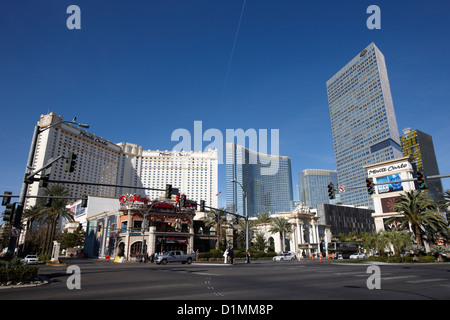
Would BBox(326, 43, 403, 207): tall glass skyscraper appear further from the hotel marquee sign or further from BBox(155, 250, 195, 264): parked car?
BBox(155, 250, 195, 264): parked car

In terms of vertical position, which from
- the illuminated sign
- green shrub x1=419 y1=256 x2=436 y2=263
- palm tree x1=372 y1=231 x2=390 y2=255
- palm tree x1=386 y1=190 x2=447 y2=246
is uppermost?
the illuminated sign

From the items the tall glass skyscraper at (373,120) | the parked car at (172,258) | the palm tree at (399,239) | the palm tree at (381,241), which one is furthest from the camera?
the tall glass skyscraper at (373,120)

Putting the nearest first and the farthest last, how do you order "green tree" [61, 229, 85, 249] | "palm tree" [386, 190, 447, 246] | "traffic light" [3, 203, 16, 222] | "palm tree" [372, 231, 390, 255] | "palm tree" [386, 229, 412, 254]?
1. "traffic light" [3, 203, 16, 222]
2. "palm tree" [386, 229, 412, 254]
3. "palm tree" [372, 231, 390, 255]
4. "palm tree" [386, 190, 447, 246]
5. "green tree" [61, 229, 85, 249]

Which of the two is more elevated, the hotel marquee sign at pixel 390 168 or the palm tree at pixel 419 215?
the hotel marquee sign at pixel 390 168

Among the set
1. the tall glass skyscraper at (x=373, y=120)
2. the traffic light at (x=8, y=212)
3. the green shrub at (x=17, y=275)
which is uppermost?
the tall glass skyscraper at (x=373, y=120)

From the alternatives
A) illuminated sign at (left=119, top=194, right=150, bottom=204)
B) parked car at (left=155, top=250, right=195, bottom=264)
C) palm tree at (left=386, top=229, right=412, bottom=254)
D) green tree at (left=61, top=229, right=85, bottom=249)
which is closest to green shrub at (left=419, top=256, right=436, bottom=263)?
palm tree at (left=386, top=229, right=412, bottom=254)

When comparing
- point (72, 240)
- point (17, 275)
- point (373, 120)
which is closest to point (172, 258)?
point (17, 275)

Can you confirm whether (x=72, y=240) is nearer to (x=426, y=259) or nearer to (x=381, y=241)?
(x=381, y=241)

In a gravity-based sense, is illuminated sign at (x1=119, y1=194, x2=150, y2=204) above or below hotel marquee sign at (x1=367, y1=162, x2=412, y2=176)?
below

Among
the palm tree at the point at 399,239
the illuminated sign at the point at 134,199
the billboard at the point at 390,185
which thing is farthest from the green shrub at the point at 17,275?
the billboard at the point at 390,185

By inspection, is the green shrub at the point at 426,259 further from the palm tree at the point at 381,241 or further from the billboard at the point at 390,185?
the billboard at the point at 390,185

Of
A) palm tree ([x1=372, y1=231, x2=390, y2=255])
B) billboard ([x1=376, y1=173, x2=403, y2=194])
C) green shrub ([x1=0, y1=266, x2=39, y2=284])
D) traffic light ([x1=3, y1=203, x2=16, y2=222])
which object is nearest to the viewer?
green shrub ([x1=0, y1=266, x2=39, y2=284])
